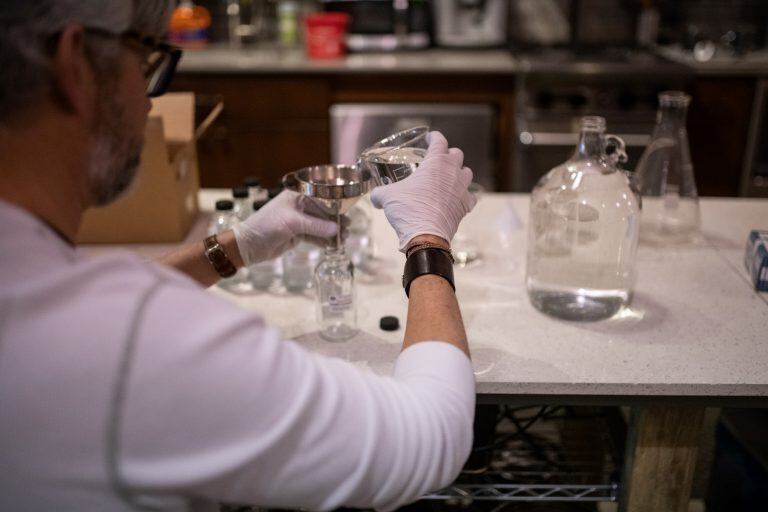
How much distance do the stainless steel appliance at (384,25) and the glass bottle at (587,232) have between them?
2365 millimetres

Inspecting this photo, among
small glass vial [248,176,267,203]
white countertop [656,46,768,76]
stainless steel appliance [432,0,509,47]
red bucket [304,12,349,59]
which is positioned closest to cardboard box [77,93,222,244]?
small glass vial [248,176,267,203]

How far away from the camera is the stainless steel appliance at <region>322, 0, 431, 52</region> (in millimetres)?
3625

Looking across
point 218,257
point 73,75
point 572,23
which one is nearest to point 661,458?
point 218,257

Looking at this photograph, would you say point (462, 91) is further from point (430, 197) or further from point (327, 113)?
point (430, 197)

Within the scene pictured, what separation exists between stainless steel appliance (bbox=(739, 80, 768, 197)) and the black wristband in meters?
2.82

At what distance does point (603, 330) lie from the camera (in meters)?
1.28

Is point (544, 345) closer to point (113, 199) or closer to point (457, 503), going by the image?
point (457, 503)

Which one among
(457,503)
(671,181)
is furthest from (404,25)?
(457,503)

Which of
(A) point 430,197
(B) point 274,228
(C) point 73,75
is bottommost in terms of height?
(B) point 274,228

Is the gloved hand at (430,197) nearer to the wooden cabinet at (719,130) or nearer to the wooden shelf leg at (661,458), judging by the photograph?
the wooden shelf leg at (661,458)

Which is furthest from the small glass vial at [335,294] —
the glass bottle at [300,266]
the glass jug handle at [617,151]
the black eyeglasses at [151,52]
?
the glass jug handle at [617,151]

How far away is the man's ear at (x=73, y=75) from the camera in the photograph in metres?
0.69

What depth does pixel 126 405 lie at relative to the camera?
25.2 inches

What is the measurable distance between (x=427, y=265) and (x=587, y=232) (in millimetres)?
534
